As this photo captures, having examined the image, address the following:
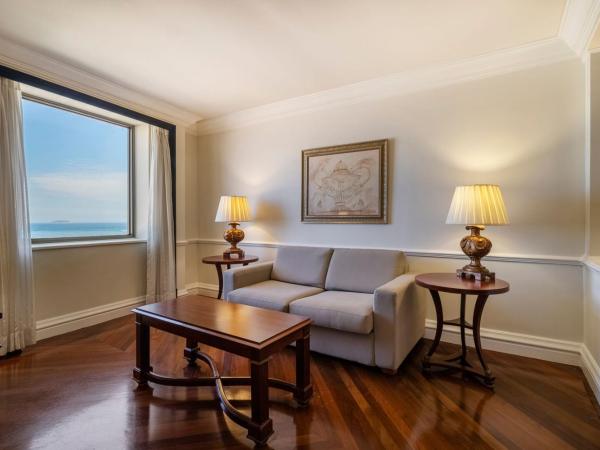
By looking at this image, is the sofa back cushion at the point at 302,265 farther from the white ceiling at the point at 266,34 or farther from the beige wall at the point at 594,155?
the beige wall at the point at 594,155

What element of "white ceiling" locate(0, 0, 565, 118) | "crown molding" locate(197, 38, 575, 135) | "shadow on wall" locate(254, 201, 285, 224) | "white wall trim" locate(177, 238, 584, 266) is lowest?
"white wall trim" locate(177, 238, 584, 266)

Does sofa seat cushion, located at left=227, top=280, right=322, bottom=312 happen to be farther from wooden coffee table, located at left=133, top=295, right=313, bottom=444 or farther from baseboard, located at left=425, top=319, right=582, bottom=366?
baseboard, located at left=425, top=319, right=582, bottom=366

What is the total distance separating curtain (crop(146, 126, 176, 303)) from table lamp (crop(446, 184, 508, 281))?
298 cm

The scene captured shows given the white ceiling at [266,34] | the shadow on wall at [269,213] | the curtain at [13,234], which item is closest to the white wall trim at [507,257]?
the shadow on wall at [269,213]

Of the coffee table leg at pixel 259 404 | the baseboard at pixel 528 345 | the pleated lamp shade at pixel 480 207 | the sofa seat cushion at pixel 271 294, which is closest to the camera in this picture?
the coffee table leg at pixel 259 404

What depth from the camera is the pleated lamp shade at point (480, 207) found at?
2.06m

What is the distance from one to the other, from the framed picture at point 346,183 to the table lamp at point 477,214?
82 cm

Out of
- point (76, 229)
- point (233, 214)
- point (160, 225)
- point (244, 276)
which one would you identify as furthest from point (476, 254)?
point (76, 229)

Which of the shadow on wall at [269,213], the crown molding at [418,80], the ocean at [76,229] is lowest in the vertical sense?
the ocean at [76,229]

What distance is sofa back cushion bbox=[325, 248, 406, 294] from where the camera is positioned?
2672 millimetres

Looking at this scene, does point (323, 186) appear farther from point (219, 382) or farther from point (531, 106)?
point (219, 382)

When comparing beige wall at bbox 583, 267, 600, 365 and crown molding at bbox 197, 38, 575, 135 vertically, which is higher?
crown molding at bbox 197, 38, 575, 135

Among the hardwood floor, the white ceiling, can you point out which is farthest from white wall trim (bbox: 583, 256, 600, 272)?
the white ceiling

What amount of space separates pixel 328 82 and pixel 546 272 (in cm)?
243
